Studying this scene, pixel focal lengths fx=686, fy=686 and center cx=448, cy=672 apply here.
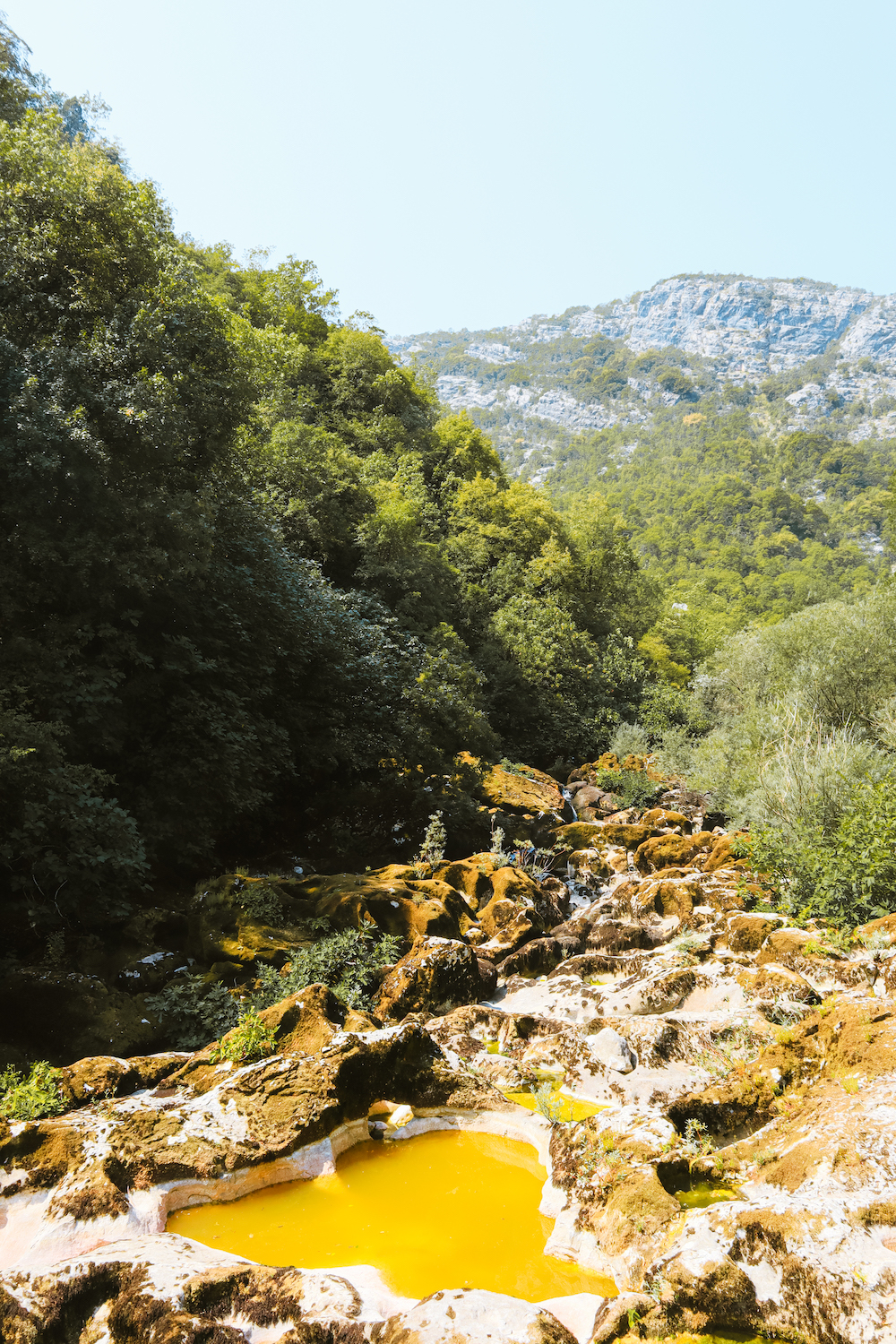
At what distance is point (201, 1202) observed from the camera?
5312 millimetres

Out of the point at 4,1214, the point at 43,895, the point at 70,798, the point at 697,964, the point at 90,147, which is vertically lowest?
the point at 697,964

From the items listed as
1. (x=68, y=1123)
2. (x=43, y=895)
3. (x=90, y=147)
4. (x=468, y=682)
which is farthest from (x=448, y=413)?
(x=68, y=1123)

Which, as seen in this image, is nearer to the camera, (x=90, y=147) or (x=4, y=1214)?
(x=4, y=1214)

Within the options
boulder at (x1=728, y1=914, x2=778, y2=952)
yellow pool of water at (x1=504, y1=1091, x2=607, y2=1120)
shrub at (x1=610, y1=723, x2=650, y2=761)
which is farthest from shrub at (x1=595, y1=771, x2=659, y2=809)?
yellow pool of water at (x1=504, y1=1091, x2=607, y2=1120)

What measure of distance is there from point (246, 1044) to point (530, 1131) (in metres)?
2.83

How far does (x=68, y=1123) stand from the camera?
17.8 ft

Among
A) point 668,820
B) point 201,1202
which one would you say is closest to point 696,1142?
point 201,1202

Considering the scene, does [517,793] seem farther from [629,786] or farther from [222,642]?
[222,642]

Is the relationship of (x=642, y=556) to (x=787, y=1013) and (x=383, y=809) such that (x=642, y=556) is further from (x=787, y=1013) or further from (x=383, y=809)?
(x=787, y=1013)

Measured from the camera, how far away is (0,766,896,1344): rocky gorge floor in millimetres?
3873

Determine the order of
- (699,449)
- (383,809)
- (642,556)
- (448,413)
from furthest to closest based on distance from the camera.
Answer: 1. (699,449)
2. (642,556)
3. (448,413)
4. (383,809)

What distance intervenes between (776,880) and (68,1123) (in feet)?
38.9

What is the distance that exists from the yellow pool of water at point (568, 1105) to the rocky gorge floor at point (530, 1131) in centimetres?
13

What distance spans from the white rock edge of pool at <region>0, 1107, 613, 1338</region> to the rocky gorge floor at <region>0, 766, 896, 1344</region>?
2 cm
